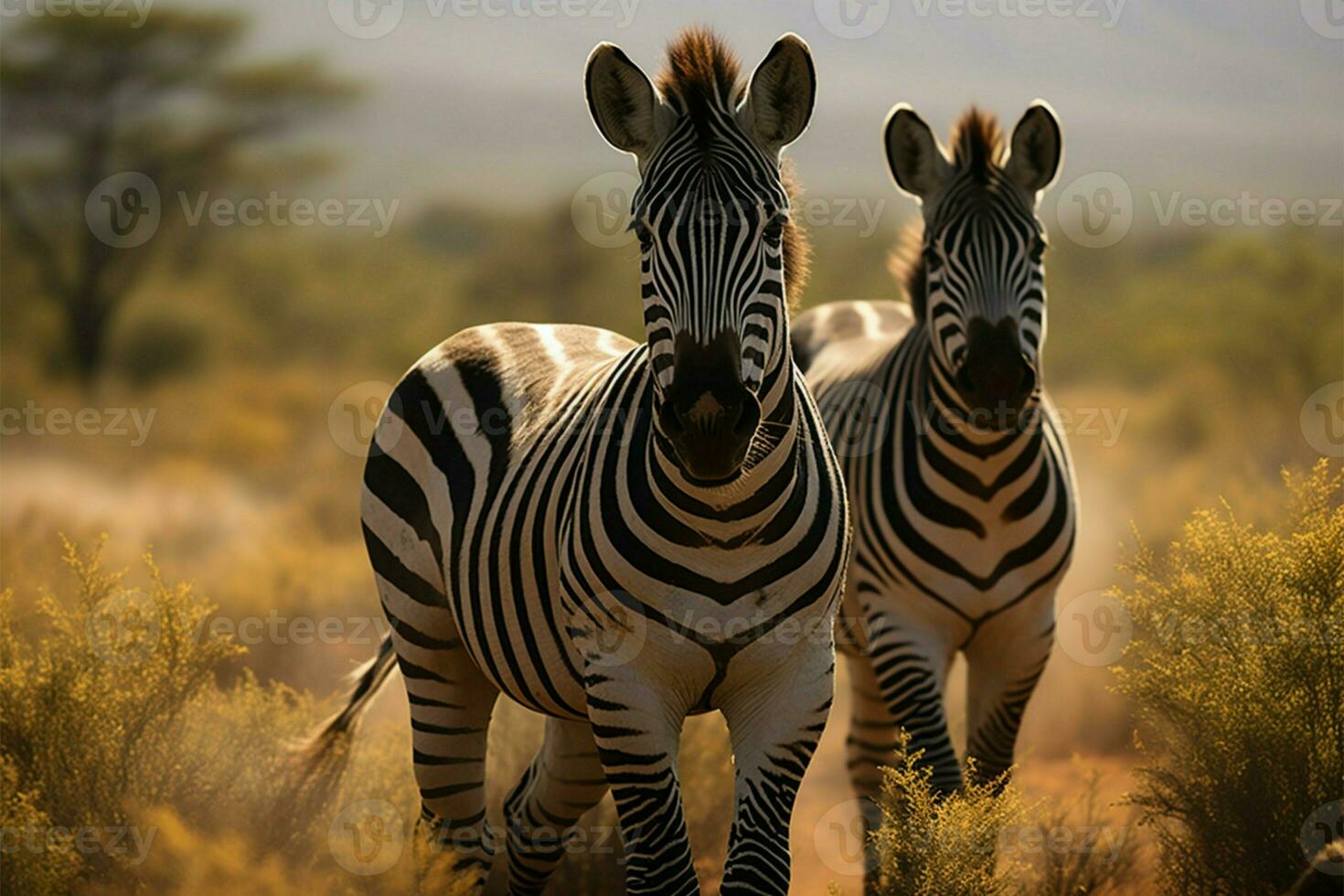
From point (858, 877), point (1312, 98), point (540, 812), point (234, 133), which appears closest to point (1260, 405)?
point (858, 877)

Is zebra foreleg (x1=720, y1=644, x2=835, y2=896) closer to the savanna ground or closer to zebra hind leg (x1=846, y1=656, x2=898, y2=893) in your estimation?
the savanna ground

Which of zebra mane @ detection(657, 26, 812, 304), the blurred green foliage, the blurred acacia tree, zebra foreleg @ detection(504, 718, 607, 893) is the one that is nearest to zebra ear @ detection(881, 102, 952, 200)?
the blurred green foliage

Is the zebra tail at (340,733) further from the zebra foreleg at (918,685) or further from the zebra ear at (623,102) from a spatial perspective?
the zebra ear at (623,102)

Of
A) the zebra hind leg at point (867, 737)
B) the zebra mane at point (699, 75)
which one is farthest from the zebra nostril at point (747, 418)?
the zebra hind leg at point (867, 737)

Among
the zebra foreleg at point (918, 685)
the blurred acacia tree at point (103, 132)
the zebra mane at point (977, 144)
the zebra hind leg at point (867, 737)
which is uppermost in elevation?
the blurred acacia tree at point (103, 132)

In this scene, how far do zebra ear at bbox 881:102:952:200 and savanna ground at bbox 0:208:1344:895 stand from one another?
1901 mm

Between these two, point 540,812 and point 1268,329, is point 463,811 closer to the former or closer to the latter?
point 540,812

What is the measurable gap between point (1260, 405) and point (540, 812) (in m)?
16.5

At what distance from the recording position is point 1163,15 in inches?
2977

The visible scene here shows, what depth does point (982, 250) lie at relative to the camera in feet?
20.7

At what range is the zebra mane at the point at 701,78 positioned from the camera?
434 centimetres

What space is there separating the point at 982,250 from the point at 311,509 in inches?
415

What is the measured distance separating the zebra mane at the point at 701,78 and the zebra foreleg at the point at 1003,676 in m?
2.47

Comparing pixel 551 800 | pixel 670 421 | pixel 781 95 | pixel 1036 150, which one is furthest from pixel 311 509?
pixel 670 421
